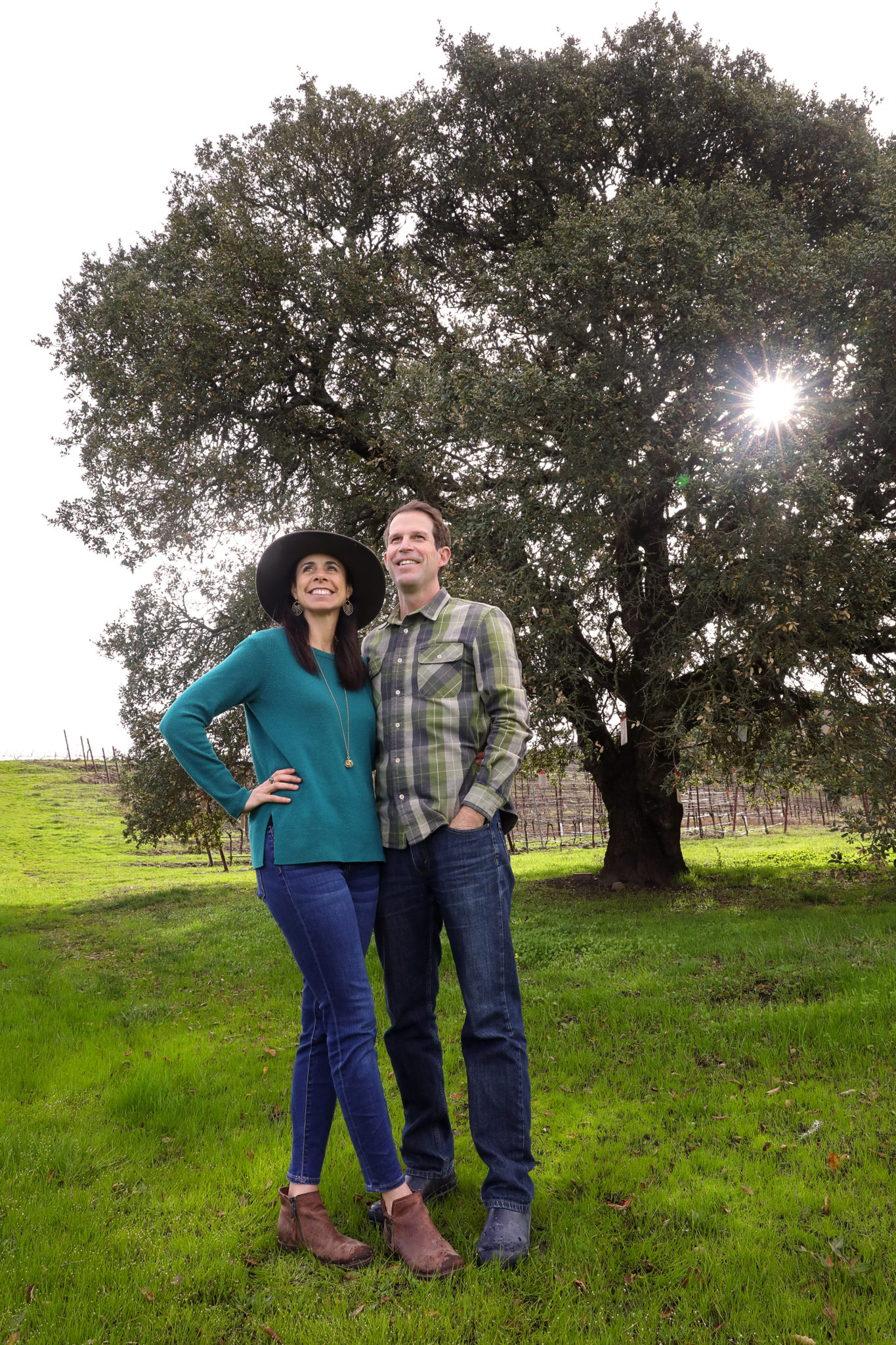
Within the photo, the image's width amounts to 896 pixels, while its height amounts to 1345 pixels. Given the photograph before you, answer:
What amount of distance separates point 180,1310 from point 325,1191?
3.13 feet

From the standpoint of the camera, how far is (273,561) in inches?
139

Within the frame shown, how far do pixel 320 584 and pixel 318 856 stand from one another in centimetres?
119

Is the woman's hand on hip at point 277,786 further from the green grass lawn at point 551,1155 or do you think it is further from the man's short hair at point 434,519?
the green grass lawn at point 551,1155

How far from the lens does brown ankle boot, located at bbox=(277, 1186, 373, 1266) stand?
118 inches

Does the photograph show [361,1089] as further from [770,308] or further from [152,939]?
[152,939]

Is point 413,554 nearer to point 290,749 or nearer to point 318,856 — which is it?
point 290,749

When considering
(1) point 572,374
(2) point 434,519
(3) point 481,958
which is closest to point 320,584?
(2) point 434,519

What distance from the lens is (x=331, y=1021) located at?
3057mm

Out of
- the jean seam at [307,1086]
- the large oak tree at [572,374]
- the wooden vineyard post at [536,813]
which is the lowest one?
the wooden vineyard post at [536,813]

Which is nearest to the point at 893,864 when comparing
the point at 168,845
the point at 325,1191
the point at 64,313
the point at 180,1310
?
the point at 325,1191


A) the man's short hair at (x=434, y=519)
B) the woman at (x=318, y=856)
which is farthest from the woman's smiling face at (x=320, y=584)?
the man's short hair at (x=434, y=519)

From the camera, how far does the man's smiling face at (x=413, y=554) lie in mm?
3506

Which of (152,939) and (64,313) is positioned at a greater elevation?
(64,313)

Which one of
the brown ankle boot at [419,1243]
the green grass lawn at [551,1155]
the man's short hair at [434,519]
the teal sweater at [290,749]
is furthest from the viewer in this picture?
the man's short hair at [434,519]
